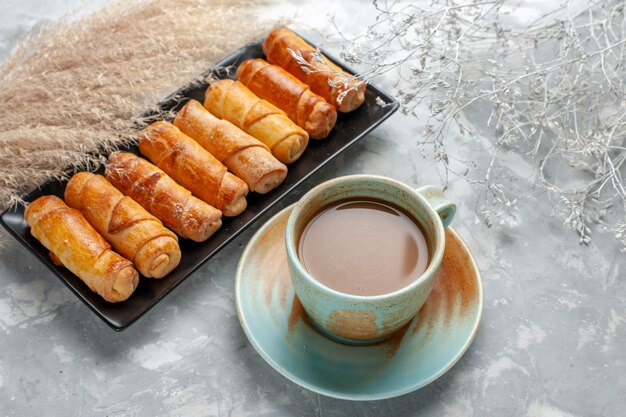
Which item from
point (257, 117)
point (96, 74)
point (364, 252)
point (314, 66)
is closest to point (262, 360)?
point (364, 252)

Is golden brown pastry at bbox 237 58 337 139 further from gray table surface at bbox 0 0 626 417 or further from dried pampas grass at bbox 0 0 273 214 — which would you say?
gray table surface at bbox 0 0 626 417

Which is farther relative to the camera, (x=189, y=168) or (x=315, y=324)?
(x=189, y=168)

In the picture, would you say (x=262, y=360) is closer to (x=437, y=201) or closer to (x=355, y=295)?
(x=355, y=295)

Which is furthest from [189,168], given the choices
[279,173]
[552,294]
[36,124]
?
[552,294]

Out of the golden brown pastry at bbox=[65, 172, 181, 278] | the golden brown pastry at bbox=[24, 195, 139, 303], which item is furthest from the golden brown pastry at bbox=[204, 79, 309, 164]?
the golden brown pastry at bbox=[24, 195, 139, 303]

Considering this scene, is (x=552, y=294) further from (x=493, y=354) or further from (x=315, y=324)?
(x=315, y=324)
